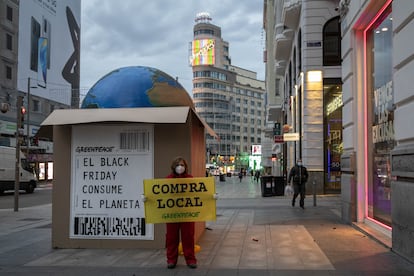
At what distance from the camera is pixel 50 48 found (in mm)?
61375

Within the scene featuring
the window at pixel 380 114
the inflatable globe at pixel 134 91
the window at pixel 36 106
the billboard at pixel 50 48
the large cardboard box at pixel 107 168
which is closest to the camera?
the large cardboard box at pixel 107 168

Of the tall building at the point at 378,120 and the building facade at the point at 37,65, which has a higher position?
the building facade at the point at 37,65

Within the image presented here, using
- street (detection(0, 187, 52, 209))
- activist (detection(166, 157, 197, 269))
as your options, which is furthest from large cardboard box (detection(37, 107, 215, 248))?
street (detection(0, 187, 52, 209))

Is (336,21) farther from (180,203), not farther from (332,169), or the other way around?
(180,203)

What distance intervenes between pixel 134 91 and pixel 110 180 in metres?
1.78

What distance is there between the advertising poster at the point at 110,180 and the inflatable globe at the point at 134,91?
2.11 ft

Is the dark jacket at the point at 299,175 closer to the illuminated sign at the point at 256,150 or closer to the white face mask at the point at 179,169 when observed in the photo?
the white face mask at the point at 179,169

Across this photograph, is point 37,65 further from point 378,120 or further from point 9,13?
point 378,120

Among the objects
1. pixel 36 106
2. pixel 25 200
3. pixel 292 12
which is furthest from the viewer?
pixel 36 106

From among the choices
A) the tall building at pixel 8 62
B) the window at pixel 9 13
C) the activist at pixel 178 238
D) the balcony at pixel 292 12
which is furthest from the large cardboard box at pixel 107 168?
the window at pixel 9 13

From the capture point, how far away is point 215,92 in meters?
145

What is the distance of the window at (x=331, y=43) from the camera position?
76.2 feet

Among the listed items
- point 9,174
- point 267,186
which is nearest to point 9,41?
point 9,174

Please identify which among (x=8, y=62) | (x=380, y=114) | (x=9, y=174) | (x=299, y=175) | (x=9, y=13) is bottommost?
(x=9, y=174)
